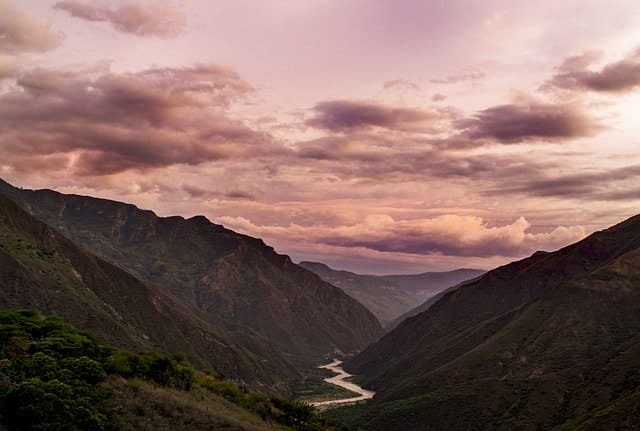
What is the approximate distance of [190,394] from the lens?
74.9 meters

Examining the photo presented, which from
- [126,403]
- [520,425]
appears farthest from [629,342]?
[126,403]

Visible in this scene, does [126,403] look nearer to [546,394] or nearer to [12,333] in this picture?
[12,333]

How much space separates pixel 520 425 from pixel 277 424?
88.1m

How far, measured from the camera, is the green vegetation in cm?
4694

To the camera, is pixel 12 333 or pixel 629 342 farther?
pixel 629 342

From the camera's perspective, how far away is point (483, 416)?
16088 centimetres

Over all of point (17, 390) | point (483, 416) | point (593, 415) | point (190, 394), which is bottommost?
point (483, 416)

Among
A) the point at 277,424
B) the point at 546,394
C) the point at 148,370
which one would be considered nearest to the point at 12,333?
the point at 148,370

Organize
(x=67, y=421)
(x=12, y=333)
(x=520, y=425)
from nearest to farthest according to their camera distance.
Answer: (x=67, y=421), (x=12, y=333), (x=520, y=425)

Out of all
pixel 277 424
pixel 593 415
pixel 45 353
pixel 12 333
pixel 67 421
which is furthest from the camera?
pixel 593 415

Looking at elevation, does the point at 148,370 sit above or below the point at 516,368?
above

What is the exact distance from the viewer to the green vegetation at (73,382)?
46.9m

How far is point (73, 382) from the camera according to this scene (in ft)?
177

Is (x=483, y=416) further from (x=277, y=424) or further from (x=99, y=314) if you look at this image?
(x=99, y=314)
